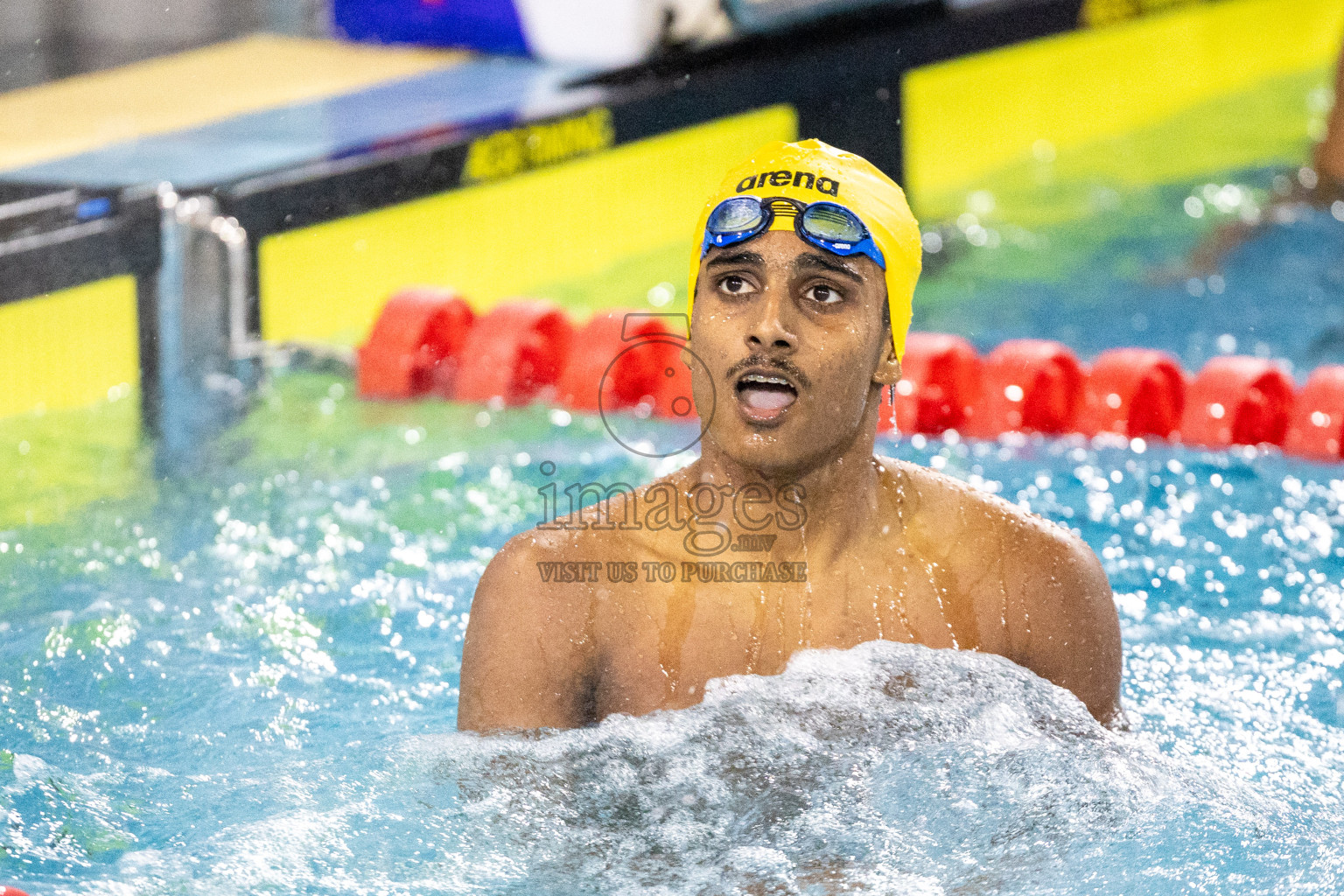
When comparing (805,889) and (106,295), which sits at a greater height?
(106,295)

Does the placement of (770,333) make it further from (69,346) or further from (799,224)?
(69,346)

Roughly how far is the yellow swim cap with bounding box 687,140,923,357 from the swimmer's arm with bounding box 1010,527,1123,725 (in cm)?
44

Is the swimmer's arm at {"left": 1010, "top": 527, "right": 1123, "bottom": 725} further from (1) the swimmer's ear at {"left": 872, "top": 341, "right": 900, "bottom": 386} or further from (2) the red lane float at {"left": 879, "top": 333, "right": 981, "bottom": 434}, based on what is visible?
(2) the red lane float at {"left": 879, "top": 333, "right": 981, "bottom": 434}

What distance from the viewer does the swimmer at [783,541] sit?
2.68 m

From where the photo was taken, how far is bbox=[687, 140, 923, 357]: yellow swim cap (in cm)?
280

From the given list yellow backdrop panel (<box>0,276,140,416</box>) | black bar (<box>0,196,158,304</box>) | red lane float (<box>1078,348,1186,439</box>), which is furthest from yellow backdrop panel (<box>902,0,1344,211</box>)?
yellow backdrop panel (<box>0,276,140,416</box>)

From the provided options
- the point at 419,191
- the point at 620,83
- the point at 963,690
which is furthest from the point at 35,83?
the point at 963,690

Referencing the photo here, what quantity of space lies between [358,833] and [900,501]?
1.09 meters

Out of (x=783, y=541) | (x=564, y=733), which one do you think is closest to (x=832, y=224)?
(x=783, y=541)

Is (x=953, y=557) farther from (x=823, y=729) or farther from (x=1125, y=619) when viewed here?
(x=1125, y=619)

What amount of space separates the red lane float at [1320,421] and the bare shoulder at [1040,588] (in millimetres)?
2467

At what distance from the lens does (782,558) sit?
2840 mm

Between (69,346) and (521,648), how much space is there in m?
3.06

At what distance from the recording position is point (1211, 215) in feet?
25.4
